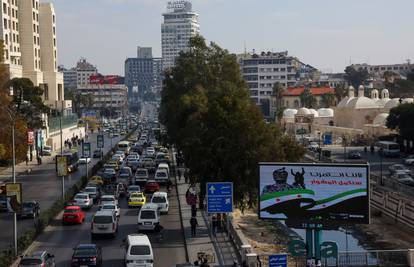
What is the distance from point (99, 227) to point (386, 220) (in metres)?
25.3

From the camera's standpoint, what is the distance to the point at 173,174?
74188mm

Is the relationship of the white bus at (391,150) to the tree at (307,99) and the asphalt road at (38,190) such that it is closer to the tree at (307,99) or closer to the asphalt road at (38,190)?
the asphalt road at (38,190)

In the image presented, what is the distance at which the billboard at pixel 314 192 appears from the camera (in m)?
27.6

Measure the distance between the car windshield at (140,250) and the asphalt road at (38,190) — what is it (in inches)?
361

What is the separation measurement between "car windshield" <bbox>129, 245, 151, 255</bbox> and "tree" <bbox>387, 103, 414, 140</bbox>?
217 feet

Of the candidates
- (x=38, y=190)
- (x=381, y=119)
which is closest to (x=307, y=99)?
(x=381, y=119)

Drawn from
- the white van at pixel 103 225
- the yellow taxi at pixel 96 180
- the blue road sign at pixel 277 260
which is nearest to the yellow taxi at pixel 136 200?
the yellow taxi at pixel 96 180

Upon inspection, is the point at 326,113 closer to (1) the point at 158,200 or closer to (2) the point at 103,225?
(1) the point at 158,200

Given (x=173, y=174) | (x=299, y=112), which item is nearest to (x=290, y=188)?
(x=173, y=174)

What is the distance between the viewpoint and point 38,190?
60562 millimetres

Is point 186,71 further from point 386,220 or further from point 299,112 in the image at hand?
point 299,112

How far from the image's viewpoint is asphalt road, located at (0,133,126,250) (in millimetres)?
40759

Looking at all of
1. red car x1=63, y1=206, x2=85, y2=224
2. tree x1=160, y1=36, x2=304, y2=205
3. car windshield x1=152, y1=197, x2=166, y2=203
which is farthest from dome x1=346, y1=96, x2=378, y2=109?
red car x1=63, y1=206, x2=85, y2=224

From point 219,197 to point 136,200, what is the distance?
18179 mm
